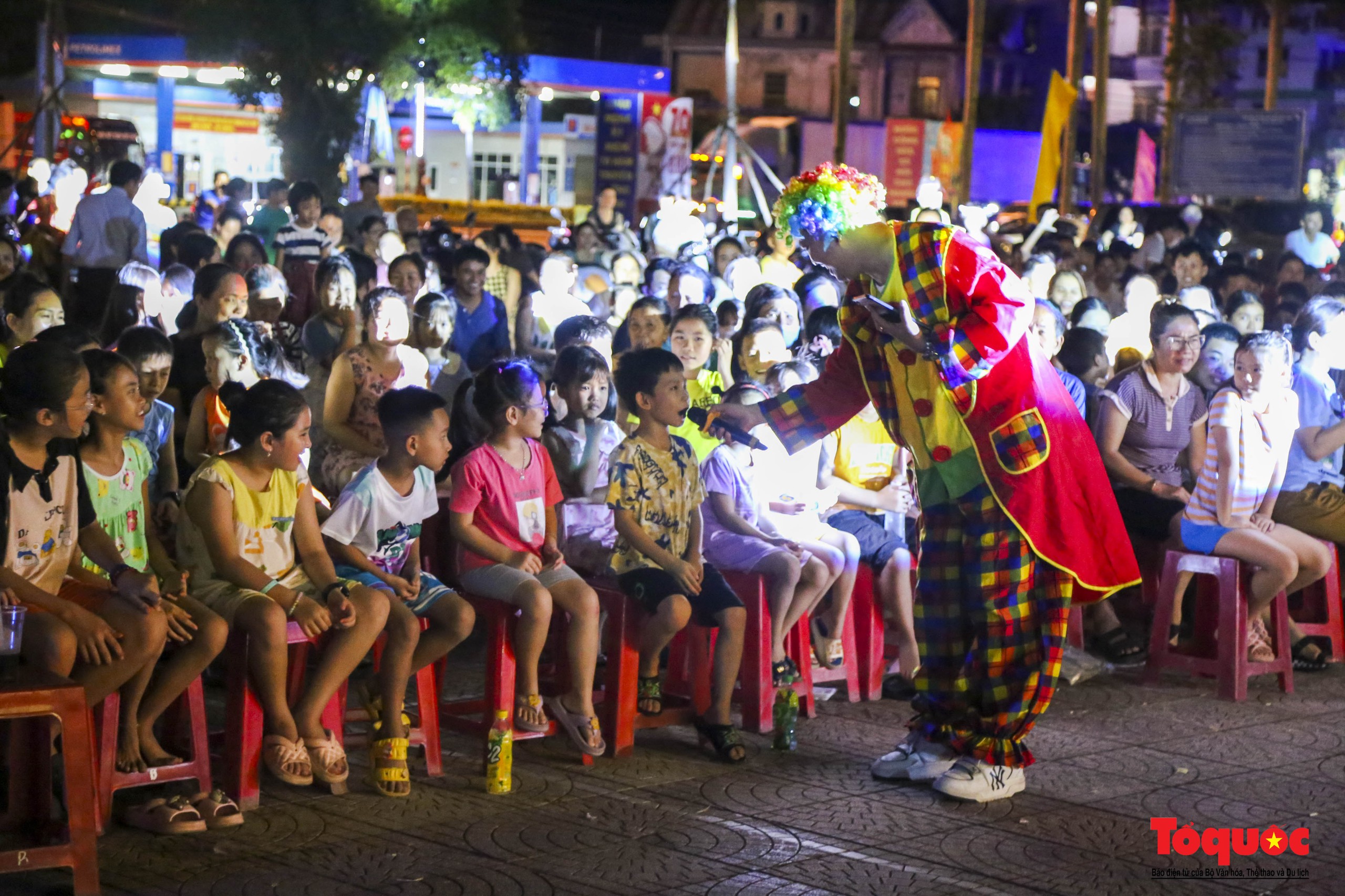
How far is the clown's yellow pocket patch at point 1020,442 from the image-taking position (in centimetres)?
516

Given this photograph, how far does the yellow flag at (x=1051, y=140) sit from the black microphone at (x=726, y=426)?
13.6m

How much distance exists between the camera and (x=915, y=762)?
550cm

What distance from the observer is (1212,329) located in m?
8.39

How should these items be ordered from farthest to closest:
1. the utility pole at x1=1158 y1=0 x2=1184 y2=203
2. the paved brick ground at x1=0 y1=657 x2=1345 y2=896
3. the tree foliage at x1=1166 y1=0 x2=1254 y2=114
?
the tree foliage at x1=1166 y1=0 x2=1254 y2=114 → the utility pole at x1=1158 y1=0 x2=1184 y2=203 → the paved brick ground at x1=0 y1=657 x2=1345 y2=896

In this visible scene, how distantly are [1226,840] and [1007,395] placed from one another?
1485mm

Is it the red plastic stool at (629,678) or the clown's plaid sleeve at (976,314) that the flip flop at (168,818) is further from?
the clown's plaid sleeve at (976,314)

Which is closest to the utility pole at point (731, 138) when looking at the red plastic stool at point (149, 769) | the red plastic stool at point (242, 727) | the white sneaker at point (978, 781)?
the white sneaker at point (978, 781)

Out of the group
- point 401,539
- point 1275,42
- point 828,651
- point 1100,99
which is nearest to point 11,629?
point 401,539

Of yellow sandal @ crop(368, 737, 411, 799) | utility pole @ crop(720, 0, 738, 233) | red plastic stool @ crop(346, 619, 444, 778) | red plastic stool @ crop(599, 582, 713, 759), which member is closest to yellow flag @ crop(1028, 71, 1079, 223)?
utility pole @ crop(720, 0, 738, 233)

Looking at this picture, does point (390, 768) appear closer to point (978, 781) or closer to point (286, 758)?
point (286, 758)

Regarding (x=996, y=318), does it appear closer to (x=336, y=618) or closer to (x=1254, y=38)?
(x=336, y=618)

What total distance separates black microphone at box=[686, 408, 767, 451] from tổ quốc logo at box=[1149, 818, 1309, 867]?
69.3 inches

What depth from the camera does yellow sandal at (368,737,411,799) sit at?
5258mm

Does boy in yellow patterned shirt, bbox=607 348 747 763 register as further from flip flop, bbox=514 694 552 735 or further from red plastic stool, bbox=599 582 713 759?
flip flop, bbox=514 694 552 735
